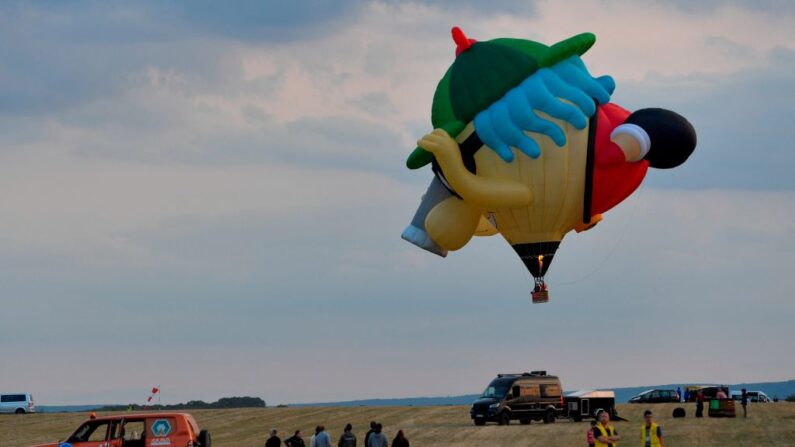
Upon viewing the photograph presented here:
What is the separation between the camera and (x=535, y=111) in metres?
39.9

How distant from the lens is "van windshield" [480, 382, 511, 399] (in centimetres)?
5344

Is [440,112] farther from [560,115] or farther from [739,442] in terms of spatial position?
[739,442]

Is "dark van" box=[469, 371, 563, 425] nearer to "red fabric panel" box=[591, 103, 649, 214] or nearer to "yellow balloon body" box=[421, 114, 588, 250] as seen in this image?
"yellow balloon body" box=[421, 114, 588, 250]

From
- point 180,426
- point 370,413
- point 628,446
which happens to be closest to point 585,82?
point 628,446

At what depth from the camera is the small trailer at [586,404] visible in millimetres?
55156

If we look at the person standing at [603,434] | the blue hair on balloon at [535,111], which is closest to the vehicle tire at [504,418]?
the blue hair on balloon at [535,111]

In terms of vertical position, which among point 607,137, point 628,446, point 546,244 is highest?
point 607,137

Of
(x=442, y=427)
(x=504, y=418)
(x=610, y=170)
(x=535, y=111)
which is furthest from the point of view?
(x=504, y=418)

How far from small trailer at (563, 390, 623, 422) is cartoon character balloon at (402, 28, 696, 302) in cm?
1422

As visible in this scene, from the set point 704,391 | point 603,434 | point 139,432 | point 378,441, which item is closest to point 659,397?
point 704,391

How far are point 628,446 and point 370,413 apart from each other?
2340cm

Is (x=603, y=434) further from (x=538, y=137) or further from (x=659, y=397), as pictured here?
(x=659, y=397)

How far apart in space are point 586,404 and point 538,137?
59.6 feet

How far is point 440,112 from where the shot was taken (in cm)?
4191
